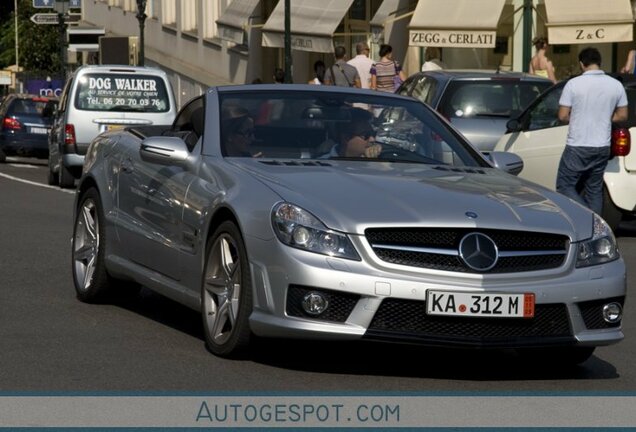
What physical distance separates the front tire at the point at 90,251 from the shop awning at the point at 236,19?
35.1 m

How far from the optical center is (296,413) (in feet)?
23.2

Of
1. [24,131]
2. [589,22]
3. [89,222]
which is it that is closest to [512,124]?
[89,222]

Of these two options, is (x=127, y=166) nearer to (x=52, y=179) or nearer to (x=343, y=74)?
(x=343, y=74)

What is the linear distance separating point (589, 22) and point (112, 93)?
8.97 meters

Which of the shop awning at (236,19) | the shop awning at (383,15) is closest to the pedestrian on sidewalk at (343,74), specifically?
the shop awning at (383,15)

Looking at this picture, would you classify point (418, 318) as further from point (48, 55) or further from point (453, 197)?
point (48, 55)

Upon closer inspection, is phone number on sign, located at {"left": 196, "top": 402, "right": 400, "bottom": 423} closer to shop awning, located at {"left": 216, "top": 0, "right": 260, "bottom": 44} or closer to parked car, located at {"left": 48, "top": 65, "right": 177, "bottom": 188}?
parked car, located at {"left": 48, "top": 65, "right": 177, "bottom": 188}

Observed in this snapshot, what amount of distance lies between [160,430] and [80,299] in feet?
14.0

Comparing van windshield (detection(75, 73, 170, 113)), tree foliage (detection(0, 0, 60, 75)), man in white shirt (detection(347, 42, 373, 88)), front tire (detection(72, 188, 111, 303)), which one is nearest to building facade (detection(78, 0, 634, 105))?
man in white shirt (detection(347, 42, 373, 88))

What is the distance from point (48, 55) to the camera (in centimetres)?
8606

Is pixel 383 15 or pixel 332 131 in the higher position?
pixel 332 131

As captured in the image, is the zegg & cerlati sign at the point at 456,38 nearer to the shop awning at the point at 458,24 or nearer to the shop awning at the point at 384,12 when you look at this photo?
the shop awning at the point at 458,24

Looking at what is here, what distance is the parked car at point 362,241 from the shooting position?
786 cm

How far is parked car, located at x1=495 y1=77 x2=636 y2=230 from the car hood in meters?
7.44
